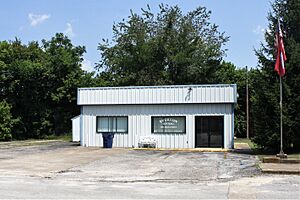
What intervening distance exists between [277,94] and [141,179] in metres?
11.2

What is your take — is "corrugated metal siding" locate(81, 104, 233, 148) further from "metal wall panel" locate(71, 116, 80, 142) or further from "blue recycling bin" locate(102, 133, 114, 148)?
"metal wall panel" locate(71, 116, 80, 142)

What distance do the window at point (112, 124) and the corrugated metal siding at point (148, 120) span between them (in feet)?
0.93

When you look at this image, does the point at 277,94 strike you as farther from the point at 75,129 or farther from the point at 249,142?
the point at 75,129

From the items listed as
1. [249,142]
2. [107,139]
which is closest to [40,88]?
[107,139]

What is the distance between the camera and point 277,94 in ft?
72.9

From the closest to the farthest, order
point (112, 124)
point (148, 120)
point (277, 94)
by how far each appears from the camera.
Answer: point (277, 94), point (148, 120), point (112, 124)

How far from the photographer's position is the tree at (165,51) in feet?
153

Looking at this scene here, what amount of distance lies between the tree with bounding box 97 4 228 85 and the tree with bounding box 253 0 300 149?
72.1ft

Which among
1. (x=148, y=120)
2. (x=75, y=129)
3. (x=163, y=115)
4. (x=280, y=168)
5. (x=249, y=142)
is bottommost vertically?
(x=249, y=142)

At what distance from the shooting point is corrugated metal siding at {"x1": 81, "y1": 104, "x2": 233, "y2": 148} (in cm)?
2670

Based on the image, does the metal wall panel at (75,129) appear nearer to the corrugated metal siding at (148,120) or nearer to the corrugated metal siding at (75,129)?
the corrugated metal siding at (75,129)

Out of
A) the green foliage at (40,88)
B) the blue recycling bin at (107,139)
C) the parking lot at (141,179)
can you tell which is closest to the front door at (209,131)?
the blue recycling bin at (107,139)

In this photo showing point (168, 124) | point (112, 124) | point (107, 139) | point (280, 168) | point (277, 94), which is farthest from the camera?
point (112, 124)

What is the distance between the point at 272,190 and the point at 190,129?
1575cm
